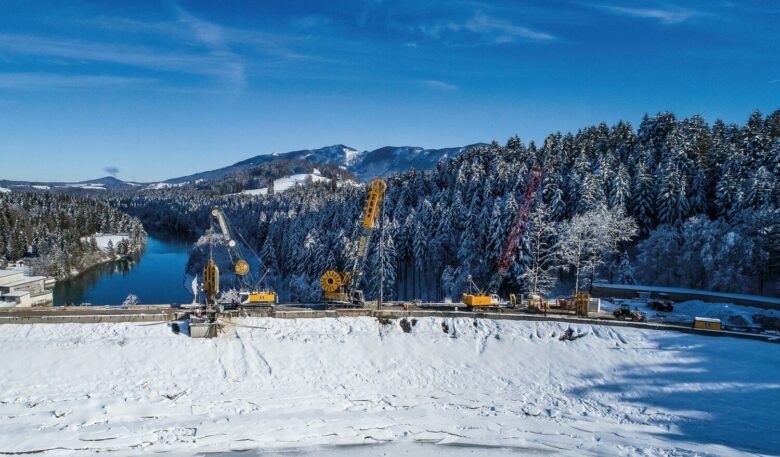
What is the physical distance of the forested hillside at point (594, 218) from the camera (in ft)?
156

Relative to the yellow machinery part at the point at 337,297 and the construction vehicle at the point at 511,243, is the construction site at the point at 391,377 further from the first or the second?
the construction vehicle at the point at 511,243

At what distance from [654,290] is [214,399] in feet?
128

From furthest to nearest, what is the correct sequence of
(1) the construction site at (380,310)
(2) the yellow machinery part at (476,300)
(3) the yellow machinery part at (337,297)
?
(3) the yellow machinery part at (337,297) → (2) the yellow machinery part at (476,300) → (1) the construction site at (380,310)

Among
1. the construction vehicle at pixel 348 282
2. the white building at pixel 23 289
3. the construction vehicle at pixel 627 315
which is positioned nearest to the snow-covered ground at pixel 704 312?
the construction vehicle at pixel 627 315

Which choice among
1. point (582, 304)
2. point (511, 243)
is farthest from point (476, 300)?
point (511, 243)

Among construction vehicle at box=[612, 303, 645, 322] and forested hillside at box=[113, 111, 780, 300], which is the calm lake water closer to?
forested hillside at box=[113, 111, 780, 300]

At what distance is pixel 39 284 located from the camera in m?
66.1

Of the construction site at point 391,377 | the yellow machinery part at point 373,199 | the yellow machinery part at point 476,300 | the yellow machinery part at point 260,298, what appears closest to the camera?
the construction site at point 391,377

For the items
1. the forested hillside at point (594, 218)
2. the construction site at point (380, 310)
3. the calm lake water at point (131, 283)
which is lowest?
the calm lake water at point (131, 283)

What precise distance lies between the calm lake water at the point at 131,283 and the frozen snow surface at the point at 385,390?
4070 cm

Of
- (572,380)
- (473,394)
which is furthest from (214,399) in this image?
(572,380)

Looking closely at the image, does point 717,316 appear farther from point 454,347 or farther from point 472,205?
point 472,205

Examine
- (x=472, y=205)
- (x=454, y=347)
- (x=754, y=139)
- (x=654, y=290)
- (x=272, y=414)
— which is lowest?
(x=272, y=414)

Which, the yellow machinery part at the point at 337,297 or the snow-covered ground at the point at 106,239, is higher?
the snow-covered ground at the point at 106,239
